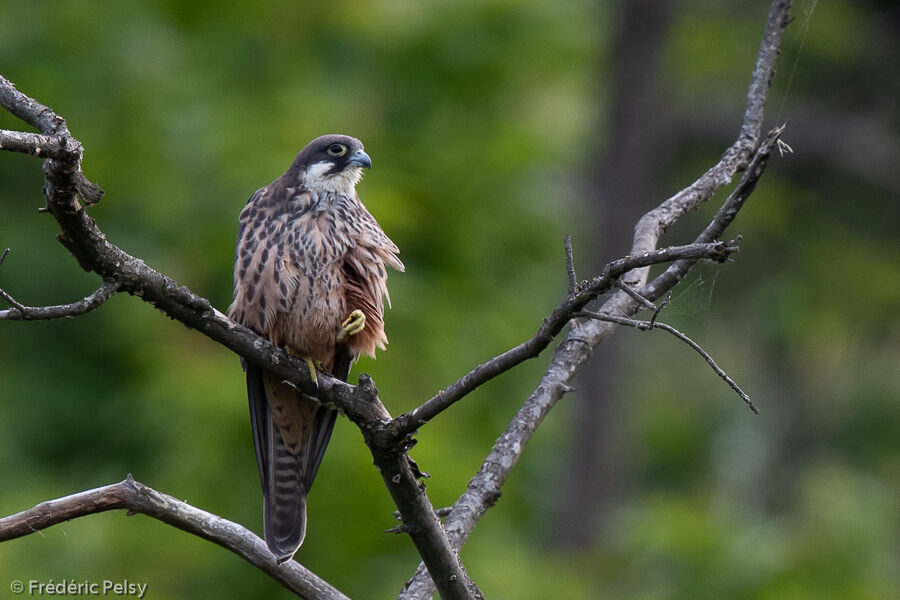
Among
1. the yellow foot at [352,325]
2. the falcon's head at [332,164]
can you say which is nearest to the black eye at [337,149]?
the falcon's head at [332,164]

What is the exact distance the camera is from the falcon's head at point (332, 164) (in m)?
3.57

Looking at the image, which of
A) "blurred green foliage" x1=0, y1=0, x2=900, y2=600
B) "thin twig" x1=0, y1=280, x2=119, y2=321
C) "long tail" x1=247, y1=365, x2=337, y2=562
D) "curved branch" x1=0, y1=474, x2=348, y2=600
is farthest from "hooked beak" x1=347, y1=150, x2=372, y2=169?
"blurred green foliage" x1=0, y1=0, x2=900, y2=600

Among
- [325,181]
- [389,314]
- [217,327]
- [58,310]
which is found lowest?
[58,310]

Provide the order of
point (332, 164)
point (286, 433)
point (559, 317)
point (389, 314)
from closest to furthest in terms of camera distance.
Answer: point (559, 317)
point (286, 433)
point (332, 164)
point (389, 314)

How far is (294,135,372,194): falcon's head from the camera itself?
11.7 ft

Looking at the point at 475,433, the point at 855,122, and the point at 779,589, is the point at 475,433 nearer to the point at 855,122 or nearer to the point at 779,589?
the point at 779,589

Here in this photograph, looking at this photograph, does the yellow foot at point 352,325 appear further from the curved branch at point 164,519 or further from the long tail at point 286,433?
the curved branch at point 164,519

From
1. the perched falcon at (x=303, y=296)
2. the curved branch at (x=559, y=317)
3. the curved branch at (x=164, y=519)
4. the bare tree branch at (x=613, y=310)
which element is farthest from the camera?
the perched falcon at (x=303, y=296)

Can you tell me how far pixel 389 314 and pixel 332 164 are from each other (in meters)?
3.68

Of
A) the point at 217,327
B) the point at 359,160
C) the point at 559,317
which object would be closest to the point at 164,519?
the point at 217,327

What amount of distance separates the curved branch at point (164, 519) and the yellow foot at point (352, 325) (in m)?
0.67

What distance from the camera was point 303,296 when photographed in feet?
10.8

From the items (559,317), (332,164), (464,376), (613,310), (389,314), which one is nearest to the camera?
(559,317)

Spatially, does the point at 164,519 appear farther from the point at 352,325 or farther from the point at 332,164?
the point at 332,164
